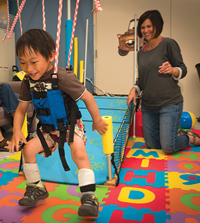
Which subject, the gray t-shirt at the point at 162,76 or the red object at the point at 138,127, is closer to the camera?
the gray t-shirt at the point at 162,76

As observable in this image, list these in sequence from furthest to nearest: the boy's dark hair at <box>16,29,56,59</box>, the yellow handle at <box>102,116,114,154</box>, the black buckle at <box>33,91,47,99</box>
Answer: the yellow handle at <box>102,116,114,154</box>
the black buckle at <box>33,91,47,99</box>
the boy's dark hair at <box>16,29,56,59</box>

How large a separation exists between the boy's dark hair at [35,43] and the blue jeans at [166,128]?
1496mm

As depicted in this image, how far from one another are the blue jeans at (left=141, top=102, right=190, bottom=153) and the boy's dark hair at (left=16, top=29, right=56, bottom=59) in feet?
4.91

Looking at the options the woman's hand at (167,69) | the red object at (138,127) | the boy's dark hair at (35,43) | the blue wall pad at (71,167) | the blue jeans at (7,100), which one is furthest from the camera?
the red object at (138,127)

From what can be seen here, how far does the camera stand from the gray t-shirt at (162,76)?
2287 millimetres

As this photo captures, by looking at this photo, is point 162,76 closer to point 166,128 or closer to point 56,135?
point 166,128

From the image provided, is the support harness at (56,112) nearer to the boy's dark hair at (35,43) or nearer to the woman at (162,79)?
the boy's dark hair at (35,43)

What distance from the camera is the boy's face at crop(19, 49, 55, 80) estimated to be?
43.9 inches

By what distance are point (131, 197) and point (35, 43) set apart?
3.47 feet

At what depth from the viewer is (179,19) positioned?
169 inches

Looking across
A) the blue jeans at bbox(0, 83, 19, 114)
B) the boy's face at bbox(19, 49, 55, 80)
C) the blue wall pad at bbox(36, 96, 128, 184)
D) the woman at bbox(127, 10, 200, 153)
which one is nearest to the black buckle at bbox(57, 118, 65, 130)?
the boy's face at bbox(19, 49, 55, 80)

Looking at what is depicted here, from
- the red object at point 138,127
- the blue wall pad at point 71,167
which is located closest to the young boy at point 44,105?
the blue wall pad at point 71,167

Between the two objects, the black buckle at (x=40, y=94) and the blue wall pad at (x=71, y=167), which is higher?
the black buckle at (x=40, y=94)

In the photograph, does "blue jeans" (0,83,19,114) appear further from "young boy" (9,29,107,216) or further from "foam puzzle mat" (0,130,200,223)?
"young boy" (9,29,107,216)
